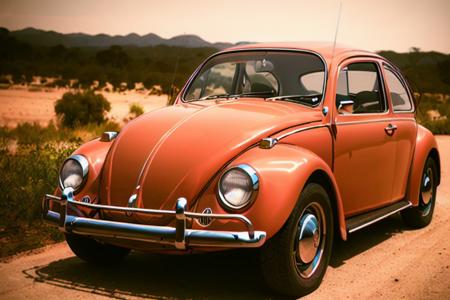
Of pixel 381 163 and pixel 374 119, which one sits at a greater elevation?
pixel 374 119

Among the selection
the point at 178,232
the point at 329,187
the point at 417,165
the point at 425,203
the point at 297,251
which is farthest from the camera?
the point at 425,203

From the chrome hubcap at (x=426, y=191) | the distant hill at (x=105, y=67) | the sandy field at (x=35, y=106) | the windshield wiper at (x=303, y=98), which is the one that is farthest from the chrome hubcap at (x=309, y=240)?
the distant hill at (x=105, y=67)

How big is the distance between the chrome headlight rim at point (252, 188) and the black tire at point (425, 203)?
134 inches

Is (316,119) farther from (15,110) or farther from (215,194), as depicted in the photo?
(15,110)

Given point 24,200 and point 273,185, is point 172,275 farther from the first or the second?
point 24,200

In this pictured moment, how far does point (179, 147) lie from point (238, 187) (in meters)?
0.68

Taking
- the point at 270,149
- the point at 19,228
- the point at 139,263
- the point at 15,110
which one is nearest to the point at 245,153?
the point at 270,149

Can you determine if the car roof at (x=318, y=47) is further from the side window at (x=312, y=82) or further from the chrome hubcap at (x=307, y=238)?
the chrome hubcap at (x=307, y=238)

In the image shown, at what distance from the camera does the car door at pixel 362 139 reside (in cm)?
574

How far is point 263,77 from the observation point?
20.4 ft

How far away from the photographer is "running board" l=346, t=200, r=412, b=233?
5.58 meters

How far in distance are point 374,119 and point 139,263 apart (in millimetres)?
2662

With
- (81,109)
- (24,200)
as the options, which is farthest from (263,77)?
(81,109)

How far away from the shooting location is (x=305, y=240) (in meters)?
4.82
